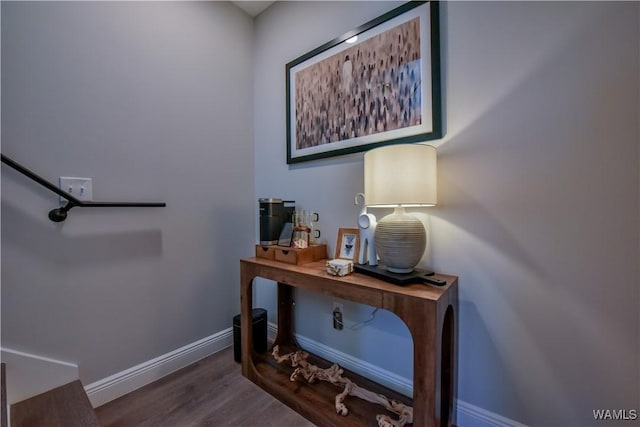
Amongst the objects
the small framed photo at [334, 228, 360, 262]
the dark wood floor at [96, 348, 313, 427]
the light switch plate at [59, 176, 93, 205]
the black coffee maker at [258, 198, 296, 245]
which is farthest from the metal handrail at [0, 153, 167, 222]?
the small framed photo at [334, 228, 360, 262]

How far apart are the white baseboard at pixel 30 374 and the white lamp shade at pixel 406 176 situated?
1661 mm

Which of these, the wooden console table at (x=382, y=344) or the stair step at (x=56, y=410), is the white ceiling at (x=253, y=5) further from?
the stair step at (x=56, y=410)

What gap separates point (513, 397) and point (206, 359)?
5.60 feet

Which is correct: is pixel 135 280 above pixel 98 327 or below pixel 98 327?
above

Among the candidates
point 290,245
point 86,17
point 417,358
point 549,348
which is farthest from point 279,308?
point 86,17

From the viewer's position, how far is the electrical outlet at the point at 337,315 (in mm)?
1555

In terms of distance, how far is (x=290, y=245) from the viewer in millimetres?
1547

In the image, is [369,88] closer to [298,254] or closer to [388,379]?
[298,254]

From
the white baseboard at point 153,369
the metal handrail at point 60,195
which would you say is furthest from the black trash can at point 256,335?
the metal handrail at point 60,195

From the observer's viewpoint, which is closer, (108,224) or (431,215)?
(431,215)

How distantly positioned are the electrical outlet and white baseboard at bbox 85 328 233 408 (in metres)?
0.85

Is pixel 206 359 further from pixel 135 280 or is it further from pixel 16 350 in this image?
pixel 16 350

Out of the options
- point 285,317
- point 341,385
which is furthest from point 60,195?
point 341,385

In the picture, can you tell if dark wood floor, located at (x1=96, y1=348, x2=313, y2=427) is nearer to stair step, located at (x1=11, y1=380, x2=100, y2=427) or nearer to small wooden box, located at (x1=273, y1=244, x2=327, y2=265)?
stair step, located at (x1=11, y1=380, x2=100, y2=427)
